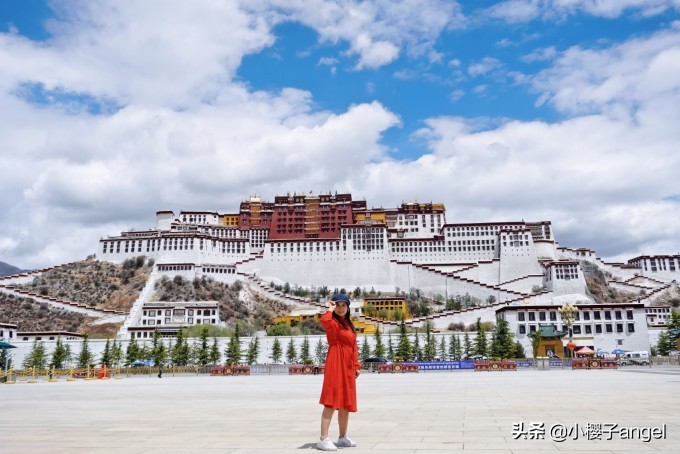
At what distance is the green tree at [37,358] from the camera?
5265 cm

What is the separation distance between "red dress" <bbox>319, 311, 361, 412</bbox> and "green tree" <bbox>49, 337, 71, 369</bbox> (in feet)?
179

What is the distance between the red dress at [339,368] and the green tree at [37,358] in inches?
2171

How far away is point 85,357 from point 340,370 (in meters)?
53.7

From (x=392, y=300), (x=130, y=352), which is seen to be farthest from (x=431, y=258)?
(x=130, y=352)

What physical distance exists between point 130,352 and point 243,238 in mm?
46616

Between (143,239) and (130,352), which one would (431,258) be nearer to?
(143,239)

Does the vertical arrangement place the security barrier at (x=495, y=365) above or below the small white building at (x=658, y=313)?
below

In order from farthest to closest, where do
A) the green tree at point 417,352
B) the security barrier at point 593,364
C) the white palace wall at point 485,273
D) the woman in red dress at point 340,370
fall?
the white palace wall at point 485,273
the green tree at point 417,352
the security barrier at point 593,364
the woman in red dress at point 340,370

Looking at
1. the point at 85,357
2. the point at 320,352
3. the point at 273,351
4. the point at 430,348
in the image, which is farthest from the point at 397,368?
the point at 85,357

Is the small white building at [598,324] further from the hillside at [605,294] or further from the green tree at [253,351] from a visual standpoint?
the green tree at [253,351]

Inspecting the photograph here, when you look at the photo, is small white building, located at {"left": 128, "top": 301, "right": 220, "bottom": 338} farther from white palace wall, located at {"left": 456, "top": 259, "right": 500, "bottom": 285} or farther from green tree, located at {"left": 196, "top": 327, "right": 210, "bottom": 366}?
white palace wall, located at {"left": 456, "top": 259, "right": 500, "bottom": 285}

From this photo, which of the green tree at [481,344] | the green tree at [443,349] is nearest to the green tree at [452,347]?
the green tree at [443,349]

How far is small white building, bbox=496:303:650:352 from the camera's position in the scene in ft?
192

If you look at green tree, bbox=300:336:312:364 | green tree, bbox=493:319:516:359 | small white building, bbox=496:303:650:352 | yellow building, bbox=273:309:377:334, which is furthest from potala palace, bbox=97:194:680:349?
green tree, bbox=300:336:312:364
